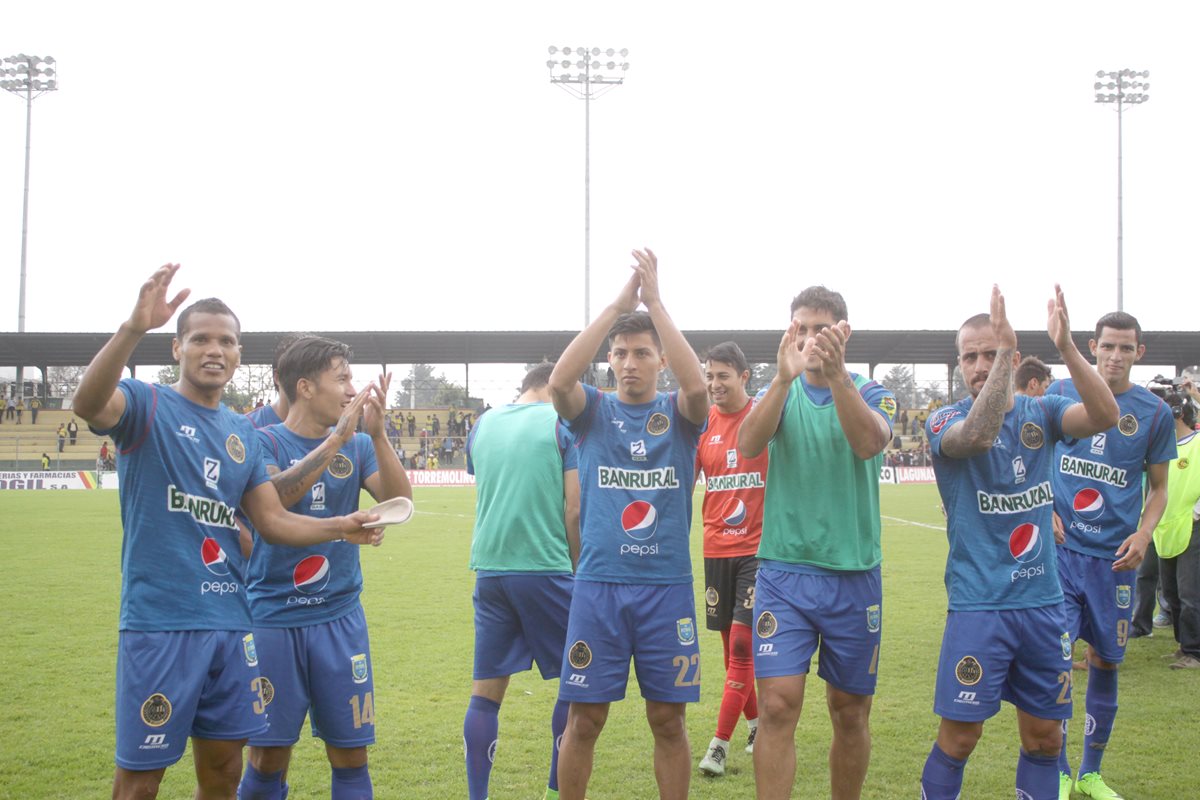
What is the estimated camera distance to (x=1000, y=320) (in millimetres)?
4258

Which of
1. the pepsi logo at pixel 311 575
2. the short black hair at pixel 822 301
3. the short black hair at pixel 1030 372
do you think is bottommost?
the pepsi logo at pixel 311 575

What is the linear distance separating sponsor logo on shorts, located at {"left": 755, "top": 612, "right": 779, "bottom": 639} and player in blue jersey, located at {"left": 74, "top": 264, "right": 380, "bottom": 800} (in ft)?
6.30

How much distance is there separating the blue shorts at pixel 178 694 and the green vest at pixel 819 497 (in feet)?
8.15

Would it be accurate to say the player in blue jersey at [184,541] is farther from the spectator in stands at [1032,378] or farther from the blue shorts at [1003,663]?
the spectator in stands at [1032,378]

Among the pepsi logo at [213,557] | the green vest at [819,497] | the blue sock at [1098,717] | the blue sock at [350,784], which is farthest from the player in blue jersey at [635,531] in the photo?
the blue sock at [1098,717]

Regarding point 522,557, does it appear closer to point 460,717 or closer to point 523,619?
point 523,619

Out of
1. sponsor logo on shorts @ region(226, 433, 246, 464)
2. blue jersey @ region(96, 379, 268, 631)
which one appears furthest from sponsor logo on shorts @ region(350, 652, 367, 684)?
sponsor logo on shorts @ region(226, 433, 246, 464)

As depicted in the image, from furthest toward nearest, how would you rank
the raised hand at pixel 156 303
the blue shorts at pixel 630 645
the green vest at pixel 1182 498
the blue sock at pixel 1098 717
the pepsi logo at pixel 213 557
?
the green vest at pixel 1182 498
the blue sock at pixel 1098 717
the blue shorts at pixel 630 645
the pepsi logo at pixel 213 557
the raised hand at pixel 156 303

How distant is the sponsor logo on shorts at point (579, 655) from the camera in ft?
15.0

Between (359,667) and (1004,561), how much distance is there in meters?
3.03

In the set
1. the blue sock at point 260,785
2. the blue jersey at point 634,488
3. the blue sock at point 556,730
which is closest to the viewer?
the blue sock at point 260,785

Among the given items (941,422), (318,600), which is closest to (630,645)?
(318,600)

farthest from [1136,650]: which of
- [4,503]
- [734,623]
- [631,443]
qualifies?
[4,503]

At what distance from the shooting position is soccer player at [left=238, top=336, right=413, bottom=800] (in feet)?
14.0
